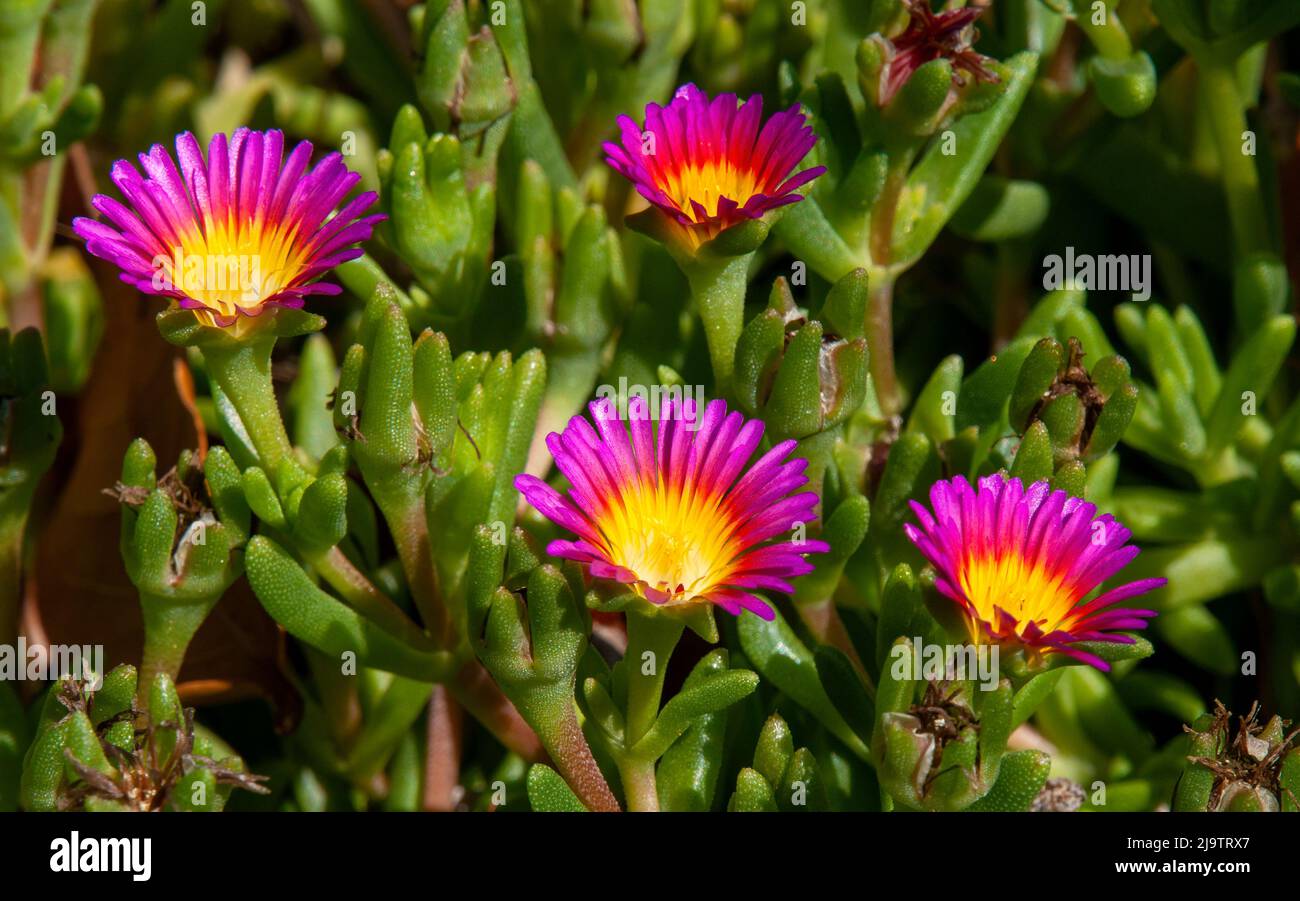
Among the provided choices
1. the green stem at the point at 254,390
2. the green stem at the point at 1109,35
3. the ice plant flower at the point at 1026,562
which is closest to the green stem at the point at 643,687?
the ice plant flower at the point at 1026,562

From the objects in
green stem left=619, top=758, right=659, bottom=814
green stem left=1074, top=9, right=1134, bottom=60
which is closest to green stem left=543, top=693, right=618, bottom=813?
green stem left=619, top=758, right=659, bottom=814

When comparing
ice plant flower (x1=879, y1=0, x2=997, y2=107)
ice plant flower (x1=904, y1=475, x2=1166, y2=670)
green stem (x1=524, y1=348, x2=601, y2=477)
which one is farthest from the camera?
green stem (x1=524, y1=348, x2=601, y2=477)

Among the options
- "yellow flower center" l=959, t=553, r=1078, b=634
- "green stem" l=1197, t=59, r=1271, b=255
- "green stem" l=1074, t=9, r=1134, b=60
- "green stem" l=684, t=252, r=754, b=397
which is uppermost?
"green stem" l=1074, t=9, r=1134, b=60

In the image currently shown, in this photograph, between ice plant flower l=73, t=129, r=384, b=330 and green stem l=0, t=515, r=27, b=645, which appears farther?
green stem l=0, t=515, r=27, b=645

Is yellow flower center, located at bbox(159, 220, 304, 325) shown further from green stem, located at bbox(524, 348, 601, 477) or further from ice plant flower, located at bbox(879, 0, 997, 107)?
ice plant flower, located at bbox(879, 0, 997, 107)

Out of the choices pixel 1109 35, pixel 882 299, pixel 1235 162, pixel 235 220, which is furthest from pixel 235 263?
pixel 1235 162

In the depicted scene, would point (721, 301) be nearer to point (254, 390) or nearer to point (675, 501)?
point (675, 501)
